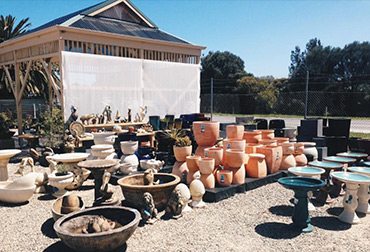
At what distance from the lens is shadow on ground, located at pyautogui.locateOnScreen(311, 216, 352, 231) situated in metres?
3.60

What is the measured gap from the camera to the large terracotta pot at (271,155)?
5586 millimetres

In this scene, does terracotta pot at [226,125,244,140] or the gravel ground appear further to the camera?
terracotta pot at [226,125,244,140]

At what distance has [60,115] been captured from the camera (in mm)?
8023

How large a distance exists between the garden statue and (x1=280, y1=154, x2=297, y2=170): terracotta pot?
319cm

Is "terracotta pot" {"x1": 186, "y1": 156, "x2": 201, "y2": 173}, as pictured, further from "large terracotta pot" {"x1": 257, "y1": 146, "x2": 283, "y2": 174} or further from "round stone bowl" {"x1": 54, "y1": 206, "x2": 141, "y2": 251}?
"round stone bowl" {"x1": 54, "y1": 206, "x2": 141, "y2": 251}

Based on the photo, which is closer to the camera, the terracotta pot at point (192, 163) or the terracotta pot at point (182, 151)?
the terracotta pot at point (192, 163)

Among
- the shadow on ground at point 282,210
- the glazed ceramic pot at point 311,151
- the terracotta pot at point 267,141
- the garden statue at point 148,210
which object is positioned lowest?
the shadow on ground at point 282,210

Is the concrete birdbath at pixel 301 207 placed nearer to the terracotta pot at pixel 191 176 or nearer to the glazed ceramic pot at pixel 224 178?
the glazed ceramic pot at pixel 224 178

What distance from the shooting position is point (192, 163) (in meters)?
4.84

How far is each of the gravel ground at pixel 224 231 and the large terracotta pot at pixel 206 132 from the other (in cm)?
126

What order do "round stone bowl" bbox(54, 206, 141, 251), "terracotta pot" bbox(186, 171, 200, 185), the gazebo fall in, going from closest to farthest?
1. "round stone bowl" bbox(54, 206, 141, 251)
2. "terracotta pot" bbox(186, 171, 200, 185)
3. the gazebo

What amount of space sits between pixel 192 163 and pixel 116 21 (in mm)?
8661

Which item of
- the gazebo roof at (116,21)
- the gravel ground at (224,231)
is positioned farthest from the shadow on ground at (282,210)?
the gazebo roof at (116,21)

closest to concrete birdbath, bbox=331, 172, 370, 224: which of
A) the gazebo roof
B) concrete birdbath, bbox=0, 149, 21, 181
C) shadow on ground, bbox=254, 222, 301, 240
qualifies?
shadow on ground, bbox=254, 222, 301, 240
